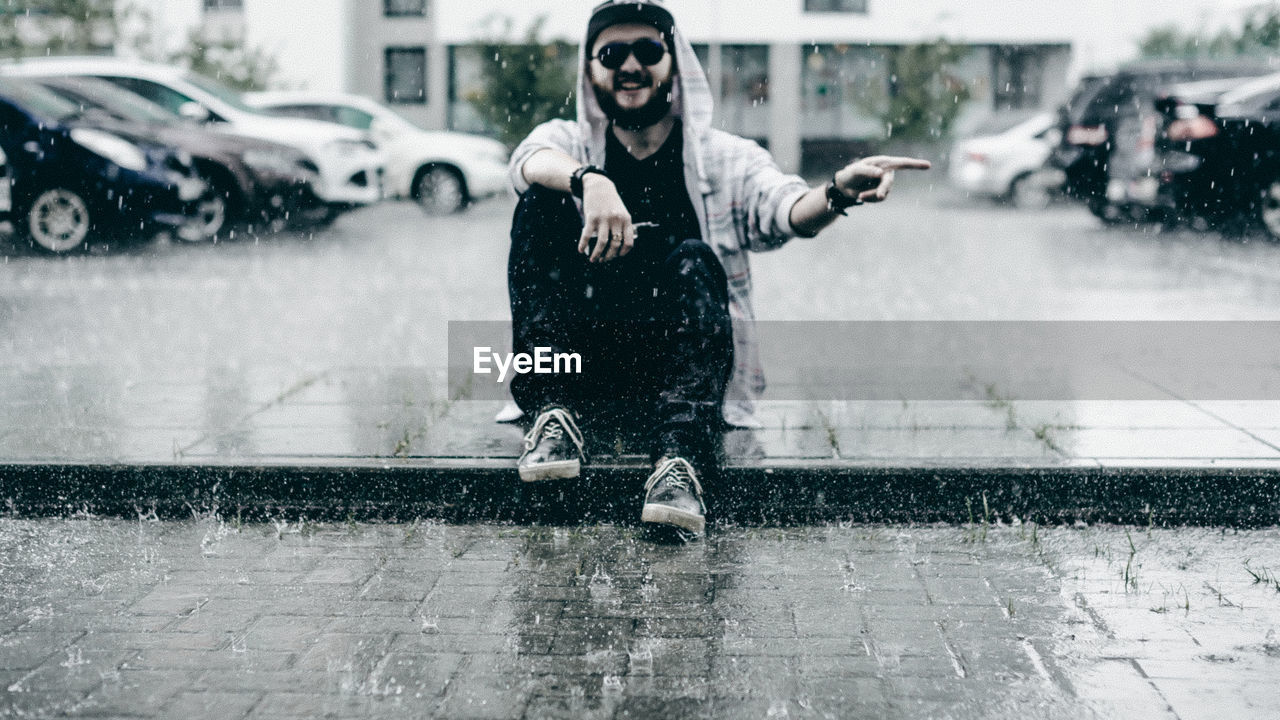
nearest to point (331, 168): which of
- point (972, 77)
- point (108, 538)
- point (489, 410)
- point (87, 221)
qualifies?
point (87, 221)

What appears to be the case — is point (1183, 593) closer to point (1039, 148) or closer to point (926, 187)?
point (1039, 148)

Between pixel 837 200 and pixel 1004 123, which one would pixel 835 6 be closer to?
pixel 1004 123

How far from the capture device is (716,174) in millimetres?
4438

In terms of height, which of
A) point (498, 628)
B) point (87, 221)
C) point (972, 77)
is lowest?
point (498, 628)

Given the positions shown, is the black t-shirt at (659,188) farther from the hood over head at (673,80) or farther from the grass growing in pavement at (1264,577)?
the grass growing in pavement at (1264,577)

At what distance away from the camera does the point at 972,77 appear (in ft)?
116

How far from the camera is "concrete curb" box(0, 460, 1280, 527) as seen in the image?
412 cm

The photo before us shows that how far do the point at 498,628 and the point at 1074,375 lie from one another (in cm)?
345

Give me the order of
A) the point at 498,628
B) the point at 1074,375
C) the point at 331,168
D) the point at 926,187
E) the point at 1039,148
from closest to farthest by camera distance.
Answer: the point at 498,628 → the point at 1074,375 → the point at 331,168 → the point at 1039,148 → the point at 926,187

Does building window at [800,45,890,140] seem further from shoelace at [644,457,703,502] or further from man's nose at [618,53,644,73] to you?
shoelace at [644,457,703,502]

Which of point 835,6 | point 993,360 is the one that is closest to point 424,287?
point 993,360

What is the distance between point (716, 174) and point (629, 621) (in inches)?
68.2

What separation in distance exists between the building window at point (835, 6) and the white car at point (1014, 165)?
14.8 metres

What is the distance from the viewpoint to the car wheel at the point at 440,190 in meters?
18.9
